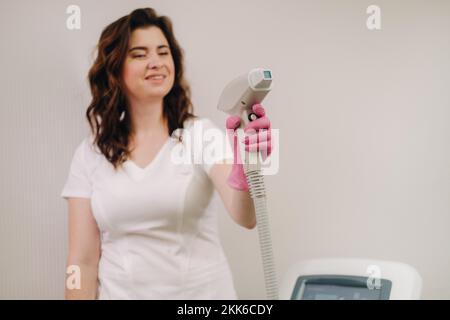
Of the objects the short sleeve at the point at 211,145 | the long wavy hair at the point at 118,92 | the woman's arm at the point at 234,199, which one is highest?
the long wavy hair at the point at 118,92

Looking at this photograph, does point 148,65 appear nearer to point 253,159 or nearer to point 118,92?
point 118,92

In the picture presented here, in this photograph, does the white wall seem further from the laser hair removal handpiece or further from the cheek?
the laser hair removal handpiece

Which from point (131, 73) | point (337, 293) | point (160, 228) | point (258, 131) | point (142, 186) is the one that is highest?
point (131, 73)

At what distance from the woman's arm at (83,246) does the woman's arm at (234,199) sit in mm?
344

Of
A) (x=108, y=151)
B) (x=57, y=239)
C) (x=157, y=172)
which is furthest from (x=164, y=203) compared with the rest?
(x=57, y=239)

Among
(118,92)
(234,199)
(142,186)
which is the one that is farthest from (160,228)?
(118,92)

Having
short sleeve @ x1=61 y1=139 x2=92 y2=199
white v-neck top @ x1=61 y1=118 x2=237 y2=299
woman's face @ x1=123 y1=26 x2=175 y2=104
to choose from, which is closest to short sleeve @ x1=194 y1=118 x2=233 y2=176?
white v-neck top @ x1=61 y1=118 x2=237 y2=299

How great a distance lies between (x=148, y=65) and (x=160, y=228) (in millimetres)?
401

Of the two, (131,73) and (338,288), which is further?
(131,73)

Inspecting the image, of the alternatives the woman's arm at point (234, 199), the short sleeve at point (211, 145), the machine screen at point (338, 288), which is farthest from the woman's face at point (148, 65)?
the machine screen at point (338, 288)

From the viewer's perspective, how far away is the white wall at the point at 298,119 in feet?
4.91

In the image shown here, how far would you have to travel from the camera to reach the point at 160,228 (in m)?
1.47

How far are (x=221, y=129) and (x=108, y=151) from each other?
0.29m

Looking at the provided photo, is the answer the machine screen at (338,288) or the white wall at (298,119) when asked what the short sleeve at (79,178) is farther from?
the machine screen at (338,288)
